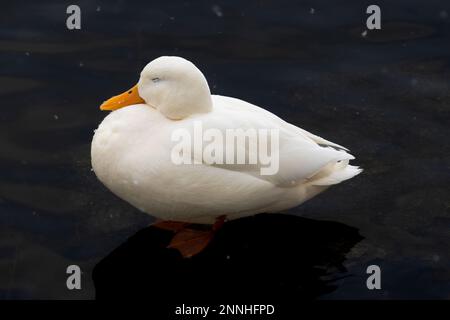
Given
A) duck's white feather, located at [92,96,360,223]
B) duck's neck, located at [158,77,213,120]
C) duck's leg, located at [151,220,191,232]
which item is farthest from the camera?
duck's leg, located at [151,220,191,232]

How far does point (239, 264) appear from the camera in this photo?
5996mm

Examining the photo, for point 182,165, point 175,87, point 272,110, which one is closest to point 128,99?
point 175,87

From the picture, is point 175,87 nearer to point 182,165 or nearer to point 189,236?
point 182,165

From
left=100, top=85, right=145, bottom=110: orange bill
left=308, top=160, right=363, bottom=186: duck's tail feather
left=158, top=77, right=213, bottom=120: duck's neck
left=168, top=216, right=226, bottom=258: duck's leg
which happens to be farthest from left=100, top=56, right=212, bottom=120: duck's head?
left=308, top=160, right=363, bottom=186: duck's tail feather

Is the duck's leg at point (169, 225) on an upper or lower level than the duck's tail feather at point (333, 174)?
lower

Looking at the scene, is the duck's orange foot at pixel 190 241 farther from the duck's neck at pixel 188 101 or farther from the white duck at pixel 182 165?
the duck's neck at pixel 188 101

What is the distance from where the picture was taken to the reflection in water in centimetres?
573

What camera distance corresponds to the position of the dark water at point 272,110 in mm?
5977

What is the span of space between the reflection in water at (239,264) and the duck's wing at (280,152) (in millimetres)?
558

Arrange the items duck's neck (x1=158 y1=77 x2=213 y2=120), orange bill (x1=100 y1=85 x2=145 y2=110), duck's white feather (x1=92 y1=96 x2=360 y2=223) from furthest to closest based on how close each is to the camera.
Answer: orange bill (x1=100 y1=85 x2=145 y2=110)
duck's neck (x1=158 y1=77 x2=213 y2=120)
duck's white feather (x1=92 y1=96 x2=360 y2=223)

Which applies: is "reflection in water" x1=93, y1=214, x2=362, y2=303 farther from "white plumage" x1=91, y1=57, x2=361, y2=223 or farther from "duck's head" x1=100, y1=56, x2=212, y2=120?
"duck's head" x1=100, y1=56, x2=212, y2=120

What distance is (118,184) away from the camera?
5656mm

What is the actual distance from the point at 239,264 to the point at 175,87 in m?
1.34

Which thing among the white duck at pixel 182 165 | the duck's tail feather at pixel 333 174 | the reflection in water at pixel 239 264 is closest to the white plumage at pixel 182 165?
the white duck at pixel 182 165
